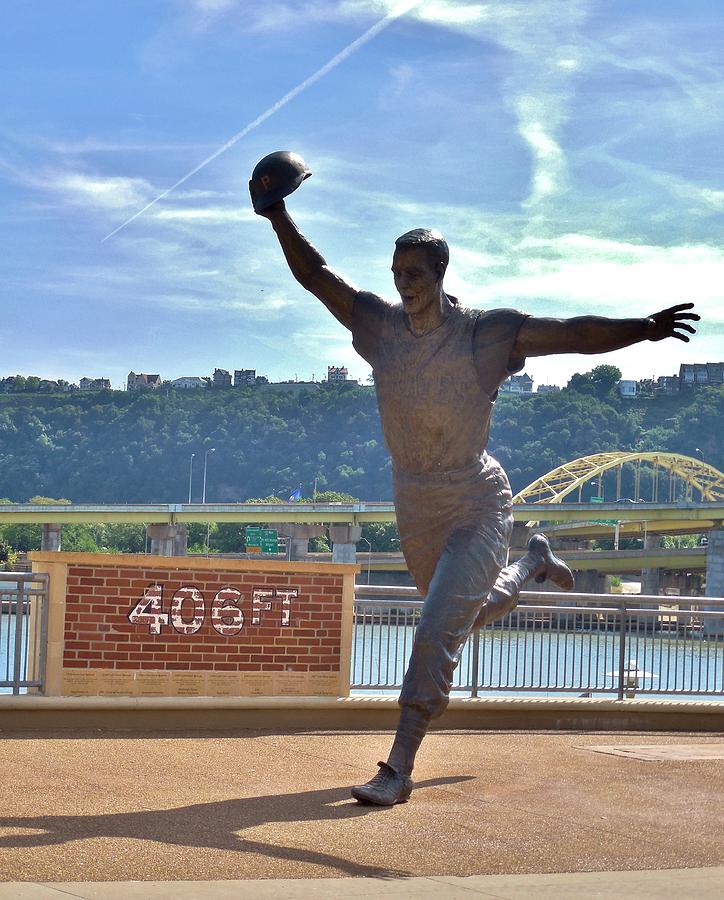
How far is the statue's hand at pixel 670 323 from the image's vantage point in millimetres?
5641

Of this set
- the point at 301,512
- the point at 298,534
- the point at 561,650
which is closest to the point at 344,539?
the point at 301,512

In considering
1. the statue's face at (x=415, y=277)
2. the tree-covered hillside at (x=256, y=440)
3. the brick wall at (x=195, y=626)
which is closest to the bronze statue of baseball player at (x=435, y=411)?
the statue's face at (x=415, y=277)

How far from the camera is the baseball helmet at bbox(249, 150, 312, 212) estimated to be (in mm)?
6406

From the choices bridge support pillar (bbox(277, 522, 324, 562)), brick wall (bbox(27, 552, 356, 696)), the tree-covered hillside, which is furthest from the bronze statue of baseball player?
the tree-covered hillside

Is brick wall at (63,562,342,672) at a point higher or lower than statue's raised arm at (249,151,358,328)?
lower

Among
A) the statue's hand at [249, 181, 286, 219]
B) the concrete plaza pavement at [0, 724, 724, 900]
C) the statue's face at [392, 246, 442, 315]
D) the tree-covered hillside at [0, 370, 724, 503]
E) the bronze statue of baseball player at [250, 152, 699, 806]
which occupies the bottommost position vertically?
the concrete plaza pavement at [0, 724, 724, 900]

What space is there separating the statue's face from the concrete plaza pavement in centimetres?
223

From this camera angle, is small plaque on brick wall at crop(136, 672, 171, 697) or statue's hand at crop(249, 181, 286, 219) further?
small plaque on brick wall at crop(136, 672, 171, 697)

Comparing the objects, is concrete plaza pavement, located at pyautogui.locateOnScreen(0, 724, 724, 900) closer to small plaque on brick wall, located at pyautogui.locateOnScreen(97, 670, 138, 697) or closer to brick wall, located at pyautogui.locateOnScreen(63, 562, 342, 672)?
small plaque on brick wall, located at pyautogui.locateOnScreen(97, 670, 138, 697)

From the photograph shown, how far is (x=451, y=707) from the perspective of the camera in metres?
9.59

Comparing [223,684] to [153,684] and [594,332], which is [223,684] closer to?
[153,684]

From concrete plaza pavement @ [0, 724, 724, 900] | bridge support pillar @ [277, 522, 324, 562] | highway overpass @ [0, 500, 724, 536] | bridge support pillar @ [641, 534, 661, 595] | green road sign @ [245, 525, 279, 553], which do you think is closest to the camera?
concrete plaza pavement @ [0, 724, 724, 900]

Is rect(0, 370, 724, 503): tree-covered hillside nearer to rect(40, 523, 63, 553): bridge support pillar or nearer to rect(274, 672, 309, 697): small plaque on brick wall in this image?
rect(40, 523, 63, 553): bridge support pillar

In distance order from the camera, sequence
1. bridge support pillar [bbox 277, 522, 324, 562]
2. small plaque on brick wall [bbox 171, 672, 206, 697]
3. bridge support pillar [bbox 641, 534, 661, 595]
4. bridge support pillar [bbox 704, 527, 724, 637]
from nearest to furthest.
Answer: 1. small plaque on brick wall [bbox 171, 672, 206, 697]
2. bridge support pillar [bbox 704, 527, 724, 637]
3. bridge support pillar [bbox 277, 522, 324, 562]
4. bridge support pillar [bbox 641, 534, 661, 595]
